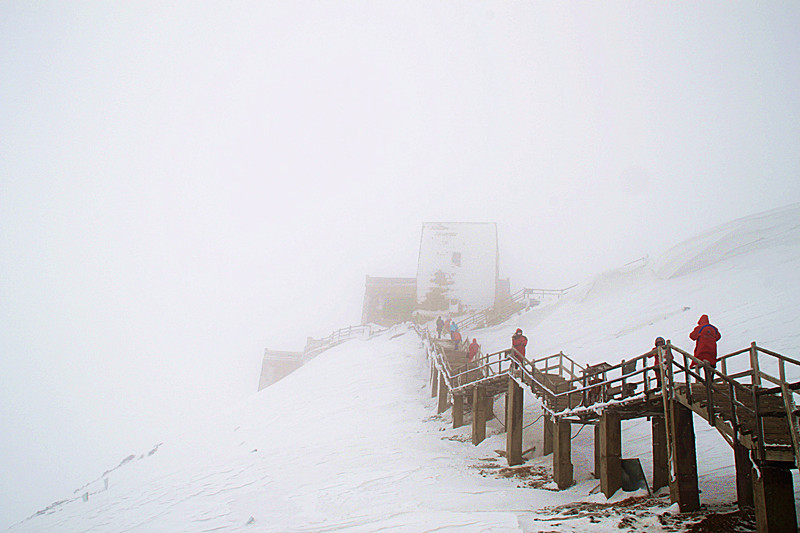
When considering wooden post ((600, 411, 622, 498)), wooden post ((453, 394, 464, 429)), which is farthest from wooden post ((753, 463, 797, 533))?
wooden post ((453, 394, 464, 429))

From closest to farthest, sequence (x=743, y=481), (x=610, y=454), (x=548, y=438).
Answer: (x=743, y=481)
(x=610, y=454)
(x=548, y=438)

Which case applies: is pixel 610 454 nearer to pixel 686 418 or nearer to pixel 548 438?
pixel 686 418

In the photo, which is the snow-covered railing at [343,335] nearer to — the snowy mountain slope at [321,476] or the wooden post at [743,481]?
the snowy mountain slope at [321,476]

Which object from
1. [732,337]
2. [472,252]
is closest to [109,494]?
A: [732,337]

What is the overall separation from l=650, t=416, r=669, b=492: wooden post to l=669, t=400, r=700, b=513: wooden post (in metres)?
1.02

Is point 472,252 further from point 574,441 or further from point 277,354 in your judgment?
point 574,441

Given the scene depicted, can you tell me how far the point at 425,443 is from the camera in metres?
15.4

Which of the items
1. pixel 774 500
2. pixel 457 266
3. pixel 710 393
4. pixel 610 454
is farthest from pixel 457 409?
pixel 457 266

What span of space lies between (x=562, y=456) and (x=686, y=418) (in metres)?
3.41

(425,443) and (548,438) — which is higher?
(548,438)

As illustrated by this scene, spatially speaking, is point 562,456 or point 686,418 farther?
point 562,456

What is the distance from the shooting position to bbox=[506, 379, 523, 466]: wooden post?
12.5 meters

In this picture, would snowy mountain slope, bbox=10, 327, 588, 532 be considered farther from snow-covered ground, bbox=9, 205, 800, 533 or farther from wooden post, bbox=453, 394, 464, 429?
wooden post, bbox=453, 394, 464, 429

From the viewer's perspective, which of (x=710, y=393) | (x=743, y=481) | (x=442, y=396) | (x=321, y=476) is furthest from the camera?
(x=442, y=396)
